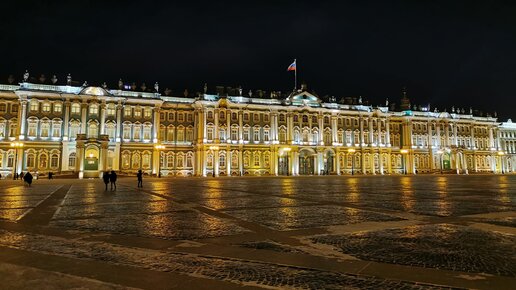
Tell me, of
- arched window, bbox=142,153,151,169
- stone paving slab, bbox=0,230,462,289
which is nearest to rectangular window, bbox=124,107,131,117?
arched window, bbox=142,153,151,169

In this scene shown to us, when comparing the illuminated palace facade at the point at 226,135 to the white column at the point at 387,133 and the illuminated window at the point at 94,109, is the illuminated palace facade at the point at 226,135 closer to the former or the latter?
the illuminated window at the point at 94,109

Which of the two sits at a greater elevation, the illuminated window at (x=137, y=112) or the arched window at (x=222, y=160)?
the illuminated window at (x=137, y=112)

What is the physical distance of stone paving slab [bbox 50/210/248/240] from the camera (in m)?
8.51

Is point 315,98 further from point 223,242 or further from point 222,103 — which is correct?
point 223,242

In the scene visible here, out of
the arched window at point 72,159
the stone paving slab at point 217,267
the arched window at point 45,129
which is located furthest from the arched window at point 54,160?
the stone paving slab at point 217,267

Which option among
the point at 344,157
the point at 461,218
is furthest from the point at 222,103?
the point at 461,218

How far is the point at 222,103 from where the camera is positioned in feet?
208

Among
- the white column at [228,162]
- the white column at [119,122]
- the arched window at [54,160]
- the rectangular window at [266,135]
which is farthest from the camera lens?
the rectangular window at [266,135]

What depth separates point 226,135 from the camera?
63.7 metres

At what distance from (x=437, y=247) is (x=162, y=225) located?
6585 mm

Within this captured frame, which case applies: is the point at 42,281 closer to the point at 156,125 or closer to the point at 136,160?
the point at 136,160

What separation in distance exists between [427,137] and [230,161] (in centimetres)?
4486

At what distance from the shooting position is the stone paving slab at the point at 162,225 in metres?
8.51

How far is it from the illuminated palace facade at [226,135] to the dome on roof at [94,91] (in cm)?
14
